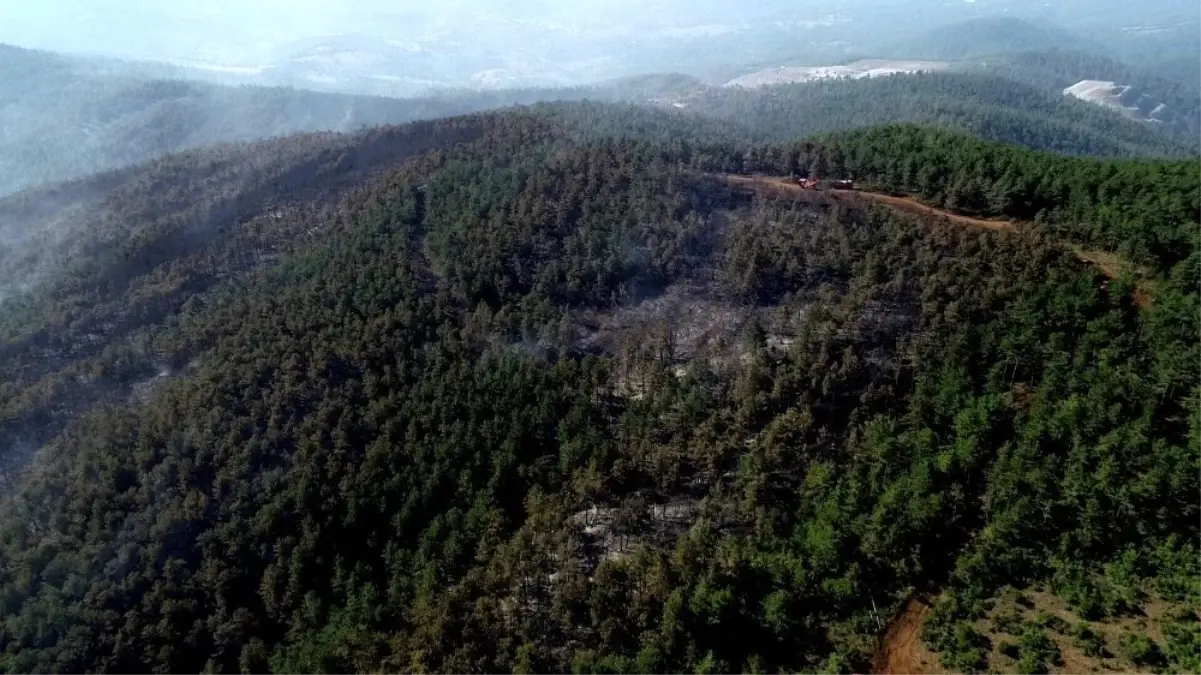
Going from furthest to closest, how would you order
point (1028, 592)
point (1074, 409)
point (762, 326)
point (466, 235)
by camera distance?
point (466, 235)
point (762, 326)
point (1074, 409)
point (1028, 592)

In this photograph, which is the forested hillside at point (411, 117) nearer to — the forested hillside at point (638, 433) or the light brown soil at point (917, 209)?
the light brown soil at point (917, 209)

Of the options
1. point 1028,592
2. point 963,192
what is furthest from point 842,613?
point 963,192

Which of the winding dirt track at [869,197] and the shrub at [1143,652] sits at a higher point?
the winding dirt track at [869,197]

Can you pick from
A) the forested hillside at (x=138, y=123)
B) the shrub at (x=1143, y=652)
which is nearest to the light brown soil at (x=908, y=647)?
the shrub at (x=1143, y=652)

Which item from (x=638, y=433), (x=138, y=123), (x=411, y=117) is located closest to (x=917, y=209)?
(x=638, y=433)

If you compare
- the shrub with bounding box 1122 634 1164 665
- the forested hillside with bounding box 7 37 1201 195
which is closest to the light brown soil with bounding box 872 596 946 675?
Answer: the shrub with bounding box 1122 634 1164 665

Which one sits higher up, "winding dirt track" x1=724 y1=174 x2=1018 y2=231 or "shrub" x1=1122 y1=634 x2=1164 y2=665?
"winding dirt track" x1=724 y1=174 x2=1018 y2=231

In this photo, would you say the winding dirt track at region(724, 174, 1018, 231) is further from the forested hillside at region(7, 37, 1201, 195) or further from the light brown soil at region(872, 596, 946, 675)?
the forested hillside at region(7, 37, 1201, 195)

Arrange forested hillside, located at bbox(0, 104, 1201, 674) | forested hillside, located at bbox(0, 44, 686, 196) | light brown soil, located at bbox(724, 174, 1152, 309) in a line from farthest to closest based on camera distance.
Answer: forested hillside, located at bbox(0, 44, 686, 196)
light brown soil, located at bbox(724, 174, 1152, 309)
forested hillside, located at bbox(0, 104, 1201, 674)

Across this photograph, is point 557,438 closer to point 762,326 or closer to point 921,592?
point 762,326
